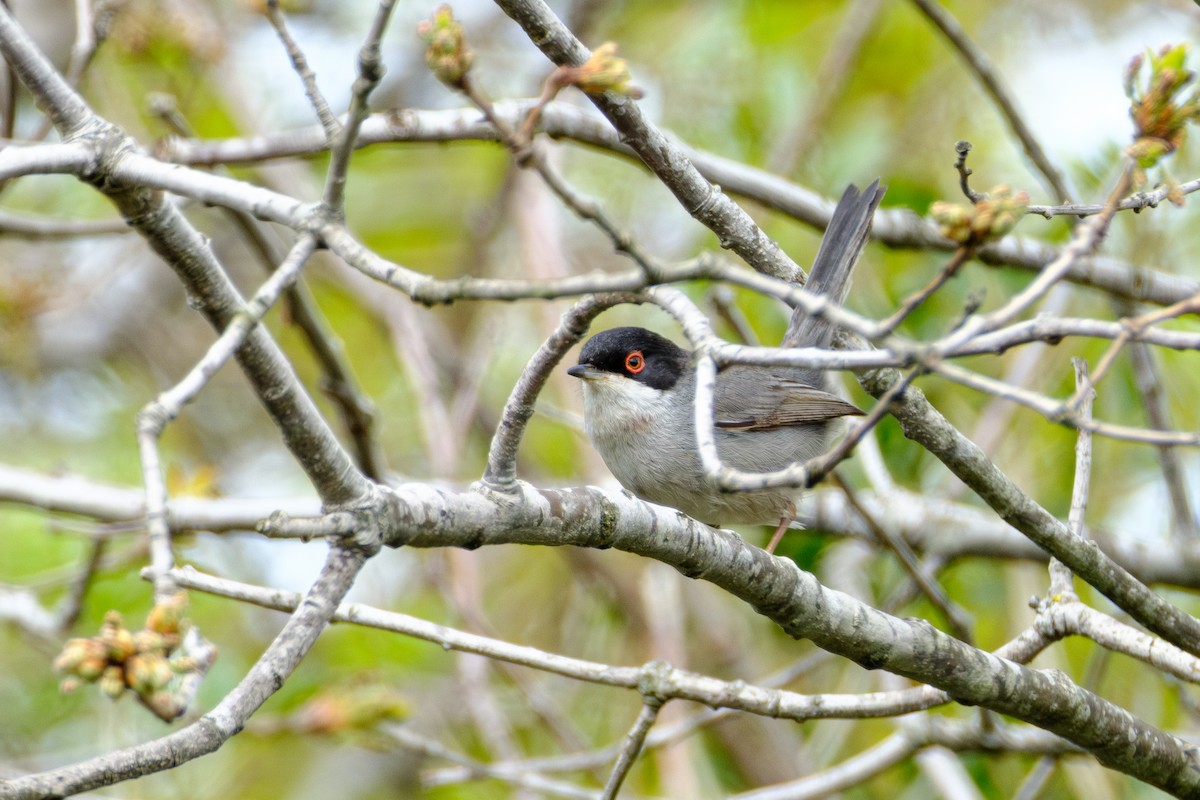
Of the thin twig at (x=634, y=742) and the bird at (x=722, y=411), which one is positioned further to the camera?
the bird at (x=722, y=411)

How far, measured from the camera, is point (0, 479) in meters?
5.03

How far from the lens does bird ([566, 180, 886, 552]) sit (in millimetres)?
4387

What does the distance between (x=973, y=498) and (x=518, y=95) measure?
4.72 m

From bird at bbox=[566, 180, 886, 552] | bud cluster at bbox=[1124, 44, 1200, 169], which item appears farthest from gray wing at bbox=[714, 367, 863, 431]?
bud cluster at bbox=[1124, 44, 1200, 169]

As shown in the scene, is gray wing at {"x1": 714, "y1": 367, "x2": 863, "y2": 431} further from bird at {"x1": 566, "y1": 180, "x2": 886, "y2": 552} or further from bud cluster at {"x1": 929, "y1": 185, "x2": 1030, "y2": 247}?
bud cluster at {"x1": 929, "y1": 185, "x2": 1030, "y2": 247}

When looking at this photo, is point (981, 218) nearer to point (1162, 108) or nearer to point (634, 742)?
point (1162, 108)

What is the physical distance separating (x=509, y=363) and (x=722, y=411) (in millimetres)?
4391

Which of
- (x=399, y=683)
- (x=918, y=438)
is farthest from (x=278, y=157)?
(x=399, y=683)

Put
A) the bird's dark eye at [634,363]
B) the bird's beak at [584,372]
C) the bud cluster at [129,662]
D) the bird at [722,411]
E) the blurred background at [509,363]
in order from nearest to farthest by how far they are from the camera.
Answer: the bud cluster at [129,662]
the bird at [722,411]
the bird's beak at [584,372]
the bird's dark eye at [634,363]
the blurred background at [509,363]

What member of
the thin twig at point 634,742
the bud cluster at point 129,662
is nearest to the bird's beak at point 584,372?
the thin twig at point 634,742

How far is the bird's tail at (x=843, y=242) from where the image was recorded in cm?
429

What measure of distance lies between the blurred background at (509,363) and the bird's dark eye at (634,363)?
0.81 meters

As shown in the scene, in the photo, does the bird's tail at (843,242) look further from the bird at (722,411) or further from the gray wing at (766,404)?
the gray wing at (766,404)

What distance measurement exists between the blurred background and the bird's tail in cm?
167
